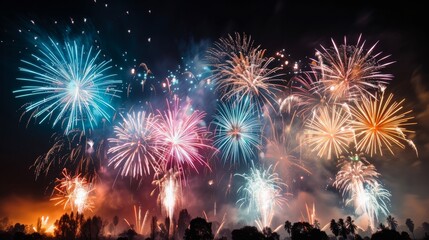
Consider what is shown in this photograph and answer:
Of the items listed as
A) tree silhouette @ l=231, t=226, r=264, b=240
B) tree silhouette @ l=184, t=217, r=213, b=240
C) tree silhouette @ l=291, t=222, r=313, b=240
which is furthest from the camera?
tree silhouette @ l=231, t=226, r=264, b=240

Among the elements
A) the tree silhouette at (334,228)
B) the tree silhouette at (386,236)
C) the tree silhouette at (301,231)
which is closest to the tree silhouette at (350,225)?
the tree silhouette at (334,228)

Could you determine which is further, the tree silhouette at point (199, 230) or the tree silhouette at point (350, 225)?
the tree silhouette at point (350, 225)

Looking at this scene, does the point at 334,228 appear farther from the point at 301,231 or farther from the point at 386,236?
the point at 386,236

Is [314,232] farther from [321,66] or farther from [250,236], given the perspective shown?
[321,66]

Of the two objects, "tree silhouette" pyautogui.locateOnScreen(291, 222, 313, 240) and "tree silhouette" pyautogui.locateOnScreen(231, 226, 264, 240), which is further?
"tree silhouette" pyautogui.locateOnScreen(231, 226, 264, 240)

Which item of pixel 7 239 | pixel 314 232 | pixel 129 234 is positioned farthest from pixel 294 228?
pixel 7 239

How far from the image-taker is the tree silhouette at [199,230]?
8994cm

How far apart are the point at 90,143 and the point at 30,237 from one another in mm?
62282

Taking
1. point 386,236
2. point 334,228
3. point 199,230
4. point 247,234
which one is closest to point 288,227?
point 334,228

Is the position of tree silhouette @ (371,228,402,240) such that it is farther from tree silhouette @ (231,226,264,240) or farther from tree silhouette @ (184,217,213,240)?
tree silhouette @ (184,217,213,240)

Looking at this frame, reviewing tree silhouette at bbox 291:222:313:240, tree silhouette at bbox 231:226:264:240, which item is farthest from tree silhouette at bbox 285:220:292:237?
tree silhouette at bbox 231:226:264:240

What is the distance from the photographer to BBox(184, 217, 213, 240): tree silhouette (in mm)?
89938

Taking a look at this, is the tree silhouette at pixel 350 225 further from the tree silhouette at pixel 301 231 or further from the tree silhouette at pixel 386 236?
the tree silhouette at pixel 386 236

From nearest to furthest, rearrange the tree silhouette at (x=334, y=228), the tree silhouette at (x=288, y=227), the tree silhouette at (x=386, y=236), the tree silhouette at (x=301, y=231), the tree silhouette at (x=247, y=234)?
the tree silhouette at (x=386, y=236) < the tree silhouette at (x=301, y=231) < the tree silhouette at (x=247, y=234) < the tree silhouette at (x=334, y=228) < the tree silhouette at (x=288, y=227)
